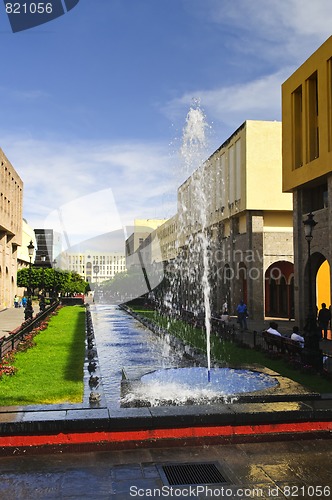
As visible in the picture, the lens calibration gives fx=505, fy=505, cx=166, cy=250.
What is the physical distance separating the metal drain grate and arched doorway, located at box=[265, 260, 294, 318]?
92.3 feet

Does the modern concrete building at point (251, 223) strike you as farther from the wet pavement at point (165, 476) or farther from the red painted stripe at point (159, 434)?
the wet pavement at point (165, 476)

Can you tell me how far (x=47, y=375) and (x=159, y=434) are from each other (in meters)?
5.96

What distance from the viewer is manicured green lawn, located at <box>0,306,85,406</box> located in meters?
9.46

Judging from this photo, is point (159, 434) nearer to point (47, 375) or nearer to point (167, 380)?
point (167, 380)

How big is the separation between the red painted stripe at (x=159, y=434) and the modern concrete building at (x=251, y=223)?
75.4 ft

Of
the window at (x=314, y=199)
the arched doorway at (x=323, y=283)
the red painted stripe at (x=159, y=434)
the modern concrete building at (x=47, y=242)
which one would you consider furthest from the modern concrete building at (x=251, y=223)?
the modern concrete building at (x=47, y=242)

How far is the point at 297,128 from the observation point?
23781 mm

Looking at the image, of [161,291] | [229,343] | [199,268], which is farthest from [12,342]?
[161,291]

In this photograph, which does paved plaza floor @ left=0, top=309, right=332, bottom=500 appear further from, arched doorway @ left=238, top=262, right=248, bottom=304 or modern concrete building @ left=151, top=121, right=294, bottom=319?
arched doorway @ left=238, top=262, right=248, bottom=304

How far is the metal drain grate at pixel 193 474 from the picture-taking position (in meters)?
5.32

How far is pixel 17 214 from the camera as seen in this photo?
173ft

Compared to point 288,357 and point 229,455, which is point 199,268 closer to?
point 288,357

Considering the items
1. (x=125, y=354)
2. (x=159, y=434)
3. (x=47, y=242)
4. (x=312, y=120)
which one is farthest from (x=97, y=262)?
(x=159, y=434)

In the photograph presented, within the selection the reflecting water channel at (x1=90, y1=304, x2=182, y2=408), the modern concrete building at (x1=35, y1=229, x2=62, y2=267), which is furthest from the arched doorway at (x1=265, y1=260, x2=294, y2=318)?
the modern concrete building at (x1=35, y1=229, x2=62, y2=267)
